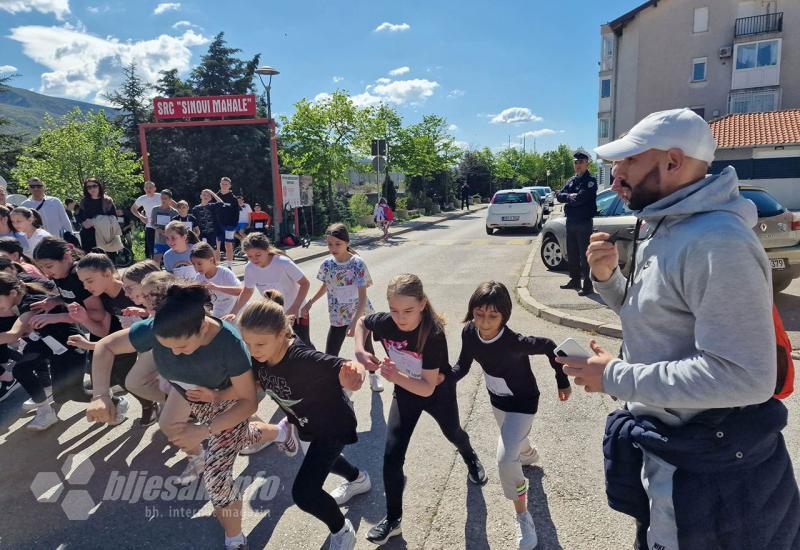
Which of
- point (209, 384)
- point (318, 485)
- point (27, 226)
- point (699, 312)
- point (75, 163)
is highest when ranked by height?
point (75, 163)

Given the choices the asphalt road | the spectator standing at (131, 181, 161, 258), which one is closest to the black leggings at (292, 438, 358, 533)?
the asphalt road

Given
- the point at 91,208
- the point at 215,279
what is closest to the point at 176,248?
the point at 215,279

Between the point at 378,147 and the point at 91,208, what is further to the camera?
the point at 378,147

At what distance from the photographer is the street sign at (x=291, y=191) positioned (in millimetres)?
16719

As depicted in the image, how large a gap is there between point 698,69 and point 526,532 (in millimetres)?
38654

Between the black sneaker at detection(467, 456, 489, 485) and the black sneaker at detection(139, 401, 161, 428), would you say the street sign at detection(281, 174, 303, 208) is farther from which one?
the black sneaker at detection(467, 456, 489, 485)

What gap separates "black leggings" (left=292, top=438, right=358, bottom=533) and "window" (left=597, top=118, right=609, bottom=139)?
41.5 metres

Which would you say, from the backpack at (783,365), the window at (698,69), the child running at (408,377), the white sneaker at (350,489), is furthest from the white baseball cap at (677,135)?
the window at (698,69)

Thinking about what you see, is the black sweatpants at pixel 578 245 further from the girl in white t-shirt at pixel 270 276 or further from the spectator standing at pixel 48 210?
the spectator standing at pixel 48 210

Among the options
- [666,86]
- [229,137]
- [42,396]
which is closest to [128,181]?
[229,137]

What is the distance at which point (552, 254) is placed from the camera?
10.1m

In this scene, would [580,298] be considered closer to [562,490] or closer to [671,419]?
[562,490]

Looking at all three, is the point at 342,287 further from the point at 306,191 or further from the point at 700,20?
the point at 700,20

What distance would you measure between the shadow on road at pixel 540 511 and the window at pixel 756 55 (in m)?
37.5
